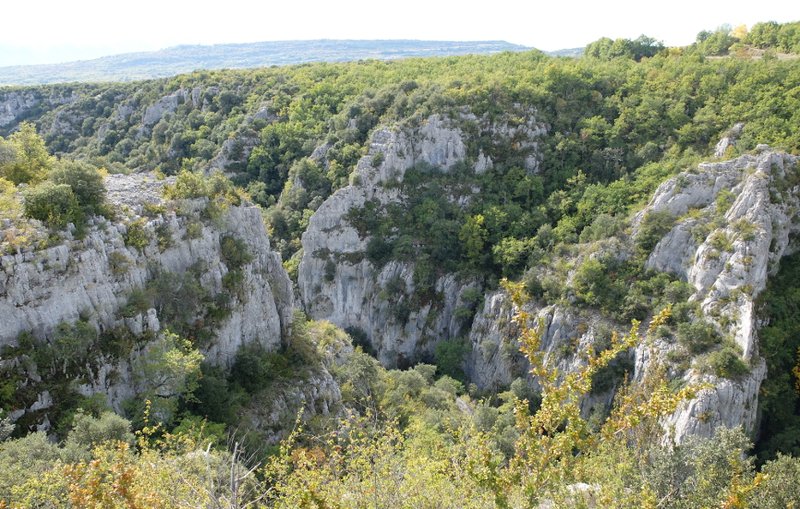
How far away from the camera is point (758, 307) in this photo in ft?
113

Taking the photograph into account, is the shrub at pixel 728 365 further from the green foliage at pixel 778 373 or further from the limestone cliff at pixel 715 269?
the green foliage at pixel 778 373

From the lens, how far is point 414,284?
51125 millimetres

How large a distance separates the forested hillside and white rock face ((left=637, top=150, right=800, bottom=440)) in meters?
0.19

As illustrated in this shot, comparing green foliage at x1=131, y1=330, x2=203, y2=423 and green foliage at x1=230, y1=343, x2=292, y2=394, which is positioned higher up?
green foliage at x1=131, y1=330, x2=203, y2=423

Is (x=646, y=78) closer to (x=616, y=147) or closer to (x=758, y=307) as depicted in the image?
(x=616, y=147)

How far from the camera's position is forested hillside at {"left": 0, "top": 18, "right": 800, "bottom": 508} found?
43.9 ft

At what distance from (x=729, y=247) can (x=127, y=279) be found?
121 feet

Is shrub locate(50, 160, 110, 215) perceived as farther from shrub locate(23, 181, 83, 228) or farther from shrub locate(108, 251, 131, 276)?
shrub locate(108, 251, 131, 276)

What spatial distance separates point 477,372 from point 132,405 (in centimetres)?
3166

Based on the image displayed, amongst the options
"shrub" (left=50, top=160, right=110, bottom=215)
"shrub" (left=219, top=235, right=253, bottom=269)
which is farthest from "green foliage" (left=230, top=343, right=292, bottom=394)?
"shrub" (left=50, top=160, right=110, bottom=215)

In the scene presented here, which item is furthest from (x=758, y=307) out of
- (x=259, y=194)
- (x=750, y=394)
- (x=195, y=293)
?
(x=259, y=194)

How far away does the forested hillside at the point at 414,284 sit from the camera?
1337 centimetres

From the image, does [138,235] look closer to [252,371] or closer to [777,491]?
[252,371]

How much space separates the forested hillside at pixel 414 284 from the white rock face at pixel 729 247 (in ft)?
0.63
